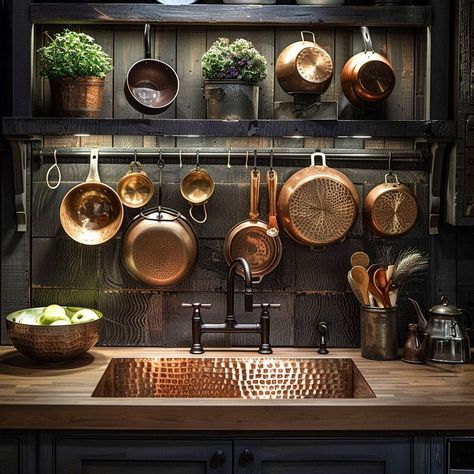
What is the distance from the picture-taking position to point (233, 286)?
321cm

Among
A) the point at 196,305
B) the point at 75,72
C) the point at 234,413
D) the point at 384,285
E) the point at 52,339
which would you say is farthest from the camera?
the point at 196,305

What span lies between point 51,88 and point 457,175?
150 centimetres

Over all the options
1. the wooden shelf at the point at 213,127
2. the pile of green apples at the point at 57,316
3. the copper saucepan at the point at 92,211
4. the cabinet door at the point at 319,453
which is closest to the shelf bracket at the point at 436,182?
the wooden shelf at the point at 213,127

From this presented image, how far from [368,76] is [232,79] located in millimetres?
492

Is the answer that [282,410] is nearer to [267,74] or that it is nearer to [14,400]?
[14,400]

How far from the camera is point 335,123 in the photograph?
3041 mm

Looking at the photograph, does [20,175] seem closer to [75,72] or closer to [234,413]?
[75,72]

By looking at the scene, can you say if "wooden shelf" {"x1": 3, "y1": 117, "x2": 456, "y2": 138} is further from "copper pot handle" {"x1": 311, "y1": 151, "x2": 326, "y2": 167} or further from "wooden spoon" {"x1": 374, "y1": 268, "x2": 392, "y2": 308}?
"wooden spoon" {"x1": 374, "y1": 268, "x2": 392, "y2": 308}

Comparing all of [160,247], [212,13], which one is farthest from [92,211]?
[212,13]

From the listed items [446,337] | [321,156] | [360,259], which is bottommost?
[446,337]

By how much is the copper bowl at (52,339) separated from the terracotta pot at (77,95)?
0.75m

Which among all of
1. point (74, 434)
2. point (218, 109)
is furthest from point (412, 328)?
point (74, 434)

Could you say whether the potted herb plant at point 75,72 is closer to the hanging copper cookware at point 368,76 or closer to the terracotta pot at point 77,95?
the terracotta pot at point 77,95

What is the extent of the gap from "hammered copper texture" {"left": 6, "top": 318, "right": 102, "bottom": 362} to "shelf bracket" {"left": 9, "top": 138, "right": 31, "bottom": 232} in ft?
1.55
